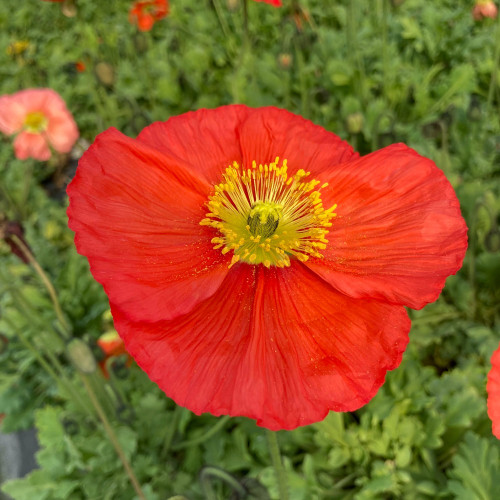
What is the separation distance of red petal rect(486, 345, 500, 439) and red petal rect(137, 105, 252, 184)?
24.7 inches

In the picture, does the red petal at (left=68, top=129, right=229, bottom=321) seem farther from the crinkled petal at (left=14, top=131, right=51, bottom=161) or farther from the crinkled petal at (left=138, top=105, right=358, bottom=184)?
the crinkled petal at (left=14, top=131, right=51, bottom=161)

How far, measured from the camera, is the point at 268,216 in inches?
35.9

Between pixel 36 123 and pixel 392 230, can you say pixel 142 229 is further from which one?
pixel 36 123

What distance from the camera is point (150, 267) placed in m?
0.84

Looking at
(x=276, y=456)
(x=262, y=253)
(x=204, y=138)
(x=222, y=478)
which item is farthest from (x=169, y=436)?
(x=204, y=138)

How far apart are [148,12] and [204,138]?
71.5 inches

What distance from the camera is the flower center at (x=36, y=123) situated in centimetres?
209

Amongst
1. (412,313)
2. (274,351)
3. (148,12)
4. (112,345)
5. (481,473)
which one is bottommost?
(481,473)

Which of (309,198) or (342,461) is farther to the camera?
(342,461)

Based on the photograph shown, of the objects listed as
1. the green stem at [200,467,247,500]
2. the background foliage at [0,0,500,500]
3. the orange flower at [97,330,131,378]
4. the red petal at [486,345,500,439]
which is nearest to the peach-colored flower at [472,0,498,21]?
the background foliage at [0,0,500,500]

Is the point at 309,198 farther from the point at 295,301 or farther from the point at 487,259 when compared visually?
the point at 487,259

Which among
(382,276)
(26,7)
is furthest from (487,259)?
(26,7)

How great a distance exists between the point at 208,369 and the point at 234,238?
0.90ft

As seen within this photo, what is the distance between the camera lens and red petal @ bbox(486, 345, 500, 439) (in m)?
0.89
